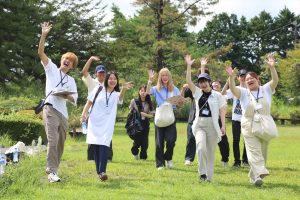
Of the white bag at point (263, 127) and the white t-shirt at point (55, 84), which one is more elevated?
the white t-shirt at point (55, 84)

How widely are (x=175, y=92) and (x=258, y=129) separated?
2.50 metres

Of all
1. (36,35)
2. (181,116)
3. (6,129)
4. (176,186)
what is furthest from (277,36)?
(176,186)

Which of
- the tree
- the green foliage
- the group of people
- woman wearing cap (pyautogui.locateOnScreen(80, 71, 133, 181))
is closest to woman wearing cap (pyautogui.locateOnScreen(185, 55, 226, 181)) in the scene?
the group of people

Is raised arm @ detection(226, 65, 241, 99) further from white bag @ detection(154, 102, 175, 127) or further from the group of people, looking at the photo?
white bag @ detection(154, 102, 175, 127)

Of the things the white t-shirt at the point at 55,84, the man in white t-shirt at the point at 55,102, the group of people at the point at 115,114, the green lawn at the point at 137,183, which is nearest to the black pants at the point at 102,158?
the group of people at the point at 115,114

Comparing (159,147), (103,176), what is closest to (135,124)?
(159,147)

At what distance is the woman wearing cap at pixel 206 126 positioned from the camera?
810cm

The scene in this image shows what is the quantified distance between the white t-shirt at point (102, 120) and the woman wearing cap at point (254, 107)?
6.47ft

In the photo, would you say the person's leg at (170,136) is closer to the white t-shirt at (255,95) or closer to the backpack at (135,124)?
the backpack at (135,124)

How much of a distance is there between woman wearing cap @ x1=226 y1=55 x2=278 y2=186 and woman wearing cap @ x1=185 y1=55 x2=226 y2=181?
41cm

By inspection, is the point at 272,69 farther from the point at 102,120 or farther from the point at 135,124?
the point at 135,124

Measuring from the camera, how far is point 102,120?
320 inches

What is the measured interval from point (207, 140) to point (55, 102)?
98.9 inches

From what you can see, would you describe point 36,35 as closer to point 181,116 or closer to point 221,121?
point 181,116
